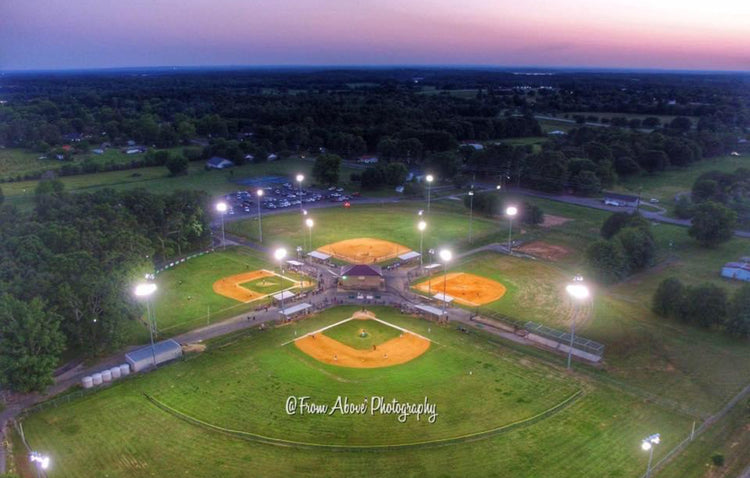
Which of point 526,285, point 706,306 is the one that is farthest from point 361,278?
point 706,306

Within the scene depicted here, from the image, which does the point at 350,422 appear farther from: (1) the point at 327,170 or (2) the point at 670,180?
(2) the point at 670,180

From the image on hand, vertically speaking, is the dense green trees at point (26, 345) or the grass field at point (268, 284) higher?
the dense green trees at point (26, 345)

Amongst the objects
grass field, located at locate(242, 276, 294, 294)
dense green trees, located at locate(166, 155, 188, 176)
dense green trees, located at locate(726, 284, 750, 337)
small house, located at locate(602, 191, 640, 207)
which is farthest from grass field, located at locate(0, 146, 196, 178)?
dense green trees, located at locate(726, 284, 750, 337)

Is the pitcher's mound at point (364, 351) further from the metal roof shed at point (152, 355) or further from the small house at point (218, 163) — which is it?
the small house at point (218, 163)

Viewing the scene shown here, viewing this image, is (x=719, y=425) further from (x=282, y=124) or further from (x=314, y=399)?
(x=282, y=124)

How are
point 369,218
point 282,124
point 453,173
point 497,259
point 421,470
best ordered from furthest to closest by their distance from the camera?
point 282,124, point 453,173, point 369,218, point 497,259, point 421,470

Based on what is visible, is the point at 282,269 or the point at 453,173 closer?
the point at 282,269

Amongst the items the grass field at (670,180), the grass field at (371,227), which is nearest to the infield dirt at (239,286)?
the grass field at (371,227)

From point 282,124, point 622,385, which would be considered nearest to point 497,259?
point 622,385
